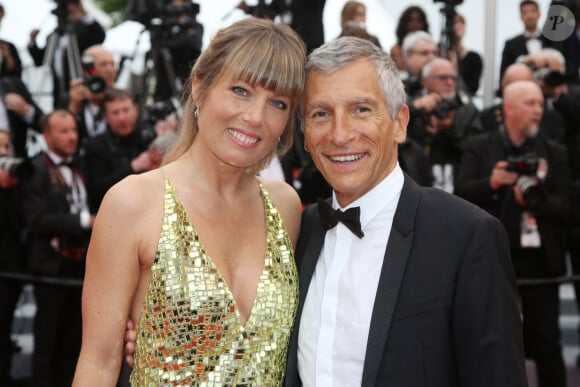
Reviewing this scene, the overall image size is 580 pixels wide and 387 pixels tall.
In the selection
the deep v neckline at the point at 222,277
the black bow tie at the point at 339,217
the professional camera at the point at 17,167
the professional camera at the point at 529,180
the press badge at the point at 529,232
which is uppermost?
the black bow tie at the point at 339,217

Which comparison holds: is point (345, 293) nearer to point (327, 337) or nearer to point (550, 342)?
point (327, 337)

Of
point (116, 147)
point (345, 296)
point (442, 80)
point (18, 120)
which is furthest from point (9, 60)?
point (345, 296)

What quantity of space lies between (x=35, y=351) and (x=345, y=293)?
9.94ft

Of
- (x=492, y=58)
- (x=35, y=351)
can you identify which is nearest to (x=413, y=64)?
(x=492, y=58)

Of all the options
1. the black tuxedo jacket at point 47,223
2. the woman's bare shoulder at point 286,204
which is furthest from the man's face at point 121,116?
the woman's bare shoulder at point 286,204

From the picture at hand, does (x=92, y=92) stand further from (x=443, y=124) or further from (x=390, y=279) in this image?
(x=390, y=279)

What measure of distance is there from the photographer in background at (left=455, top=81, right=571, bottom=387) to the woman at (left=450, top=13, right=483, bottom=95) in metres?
1.19

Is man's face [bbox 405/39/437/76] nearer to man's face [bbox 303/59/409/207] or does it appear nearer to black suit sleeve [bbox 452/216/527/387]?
man's face [bbox 303/59/409/207]

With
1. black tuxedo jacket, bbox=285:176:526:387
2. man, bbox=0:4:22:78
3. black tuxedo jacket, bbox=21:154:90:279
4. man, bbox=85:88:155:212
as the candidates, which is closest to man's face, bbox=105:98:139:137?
man, bbox=85:88:155:212

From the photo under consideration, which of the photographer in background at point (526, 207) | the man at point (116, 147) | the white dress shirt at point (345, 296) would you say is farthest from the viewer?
the man at point (116, 147)

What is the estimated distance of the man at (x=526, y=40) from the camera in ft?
16.1

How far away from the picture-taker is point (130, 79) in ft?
20.3

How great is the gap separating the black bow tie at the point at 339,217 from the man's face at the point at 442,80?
2854 millimetres

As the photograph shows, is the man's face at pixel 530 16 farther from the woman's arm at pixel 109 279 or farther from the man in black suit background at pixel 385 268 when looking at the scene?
the woman's arm at pixel 109 279
